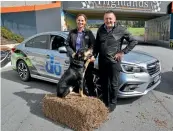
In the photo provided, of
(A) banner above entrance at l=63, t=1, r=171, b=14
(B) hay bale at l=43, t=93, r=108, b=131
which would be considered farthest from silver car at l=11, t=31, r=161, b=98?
(A) banner above entrance at l=63, t=1, r=171, b=14

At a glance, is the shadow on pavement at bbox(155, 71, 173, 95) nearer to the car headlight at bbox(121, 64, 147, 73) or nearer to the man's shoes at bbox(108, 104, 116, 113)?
the car headlight at bbox(121, 64, 147, 73)

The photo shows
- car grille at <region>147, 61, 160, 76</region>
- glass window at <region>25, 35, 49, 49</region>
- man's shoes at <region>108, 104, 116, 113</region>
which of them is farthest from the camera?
glass window at <region>25, 35, 49, 49</region>

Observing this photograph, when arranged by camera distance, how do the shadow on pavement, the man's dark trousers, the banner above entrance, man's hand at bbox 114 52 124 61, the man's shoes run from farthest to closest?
the banner above entrance
the shadow on pavement
the man's shoes
the man's dark trousers
man's hand at bbox 114 52 124 61

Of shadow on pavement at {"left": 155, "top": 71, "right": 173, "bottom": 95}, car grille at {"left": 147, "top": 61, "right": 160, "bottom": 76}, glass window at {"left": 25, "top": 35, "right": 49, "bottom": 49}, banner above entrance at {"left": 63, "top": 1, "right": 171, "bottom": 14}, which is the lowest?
shadow on pavement at {"left": 155, "top": 71, "right": 173, "bottom": 95}

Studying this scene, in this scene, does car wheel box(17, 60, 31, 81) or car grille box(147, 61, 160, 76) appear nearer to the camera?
car grille box(147, 61, 160, 76)

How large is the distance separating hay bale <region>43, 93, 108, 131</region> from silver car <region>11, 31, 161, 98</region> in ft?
2.63

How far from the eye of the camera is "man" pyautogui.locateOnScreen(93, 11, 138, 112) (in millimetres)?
4109

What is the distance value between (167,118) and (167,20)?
20827 millimetres

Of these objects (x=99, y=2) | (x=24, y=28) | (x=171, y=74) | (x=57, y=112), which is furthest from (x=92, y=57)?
(x=99, y=2)

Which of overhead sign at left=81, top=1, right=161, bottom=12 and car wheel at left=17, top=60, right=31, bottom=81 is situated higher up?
overhead sign at left=81, top=1, right=161, bottom=12

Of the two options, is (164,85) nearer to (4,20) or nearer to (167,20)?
(4,20)

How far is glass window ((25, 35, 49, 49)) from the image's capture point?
241 inches

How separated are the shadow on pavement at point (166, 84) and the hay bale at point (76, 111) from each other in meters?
2.32

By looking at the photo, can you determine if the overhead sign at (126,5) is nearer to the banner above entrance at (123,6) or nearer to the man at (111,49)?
the banner above entrance at (123,6)
